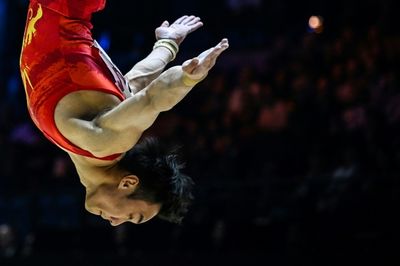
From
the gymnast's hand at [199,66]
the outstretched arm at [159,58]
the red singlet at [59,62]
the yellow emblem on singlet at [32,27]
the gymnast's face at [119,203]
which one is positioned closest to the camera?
the gymnast's hand at [199,66]

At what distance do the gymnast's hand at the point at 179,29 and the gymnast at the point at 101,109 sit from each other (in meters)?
0.32

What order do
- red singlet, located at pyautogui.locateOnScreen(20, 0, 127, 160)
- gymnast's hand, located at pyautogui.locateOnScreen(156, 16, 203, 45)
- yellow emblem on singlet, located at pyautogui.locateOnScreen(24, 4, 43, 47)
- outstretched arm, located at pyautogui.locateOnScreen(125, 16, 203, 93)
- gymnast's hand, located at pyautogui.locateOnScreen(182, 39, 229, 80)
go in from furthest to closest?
1. gymnast's hand, located at pyautogui.locateOnScreen(156, 16, 203, 45)
2. outstretched arm, located at pyautogui.locateOnScreen(125, 16, 203, 93)
3. yellow emblem on singlet, located at pyautogui.locateOnScreen(24, 4, 43, 47)
4. red singlet, located at pyautogui.locateOnScreen(20, 0, 127, 160)
5. gymnast's hand, located at pyautogui.locateOnScreen(182, 39, 229, 80)

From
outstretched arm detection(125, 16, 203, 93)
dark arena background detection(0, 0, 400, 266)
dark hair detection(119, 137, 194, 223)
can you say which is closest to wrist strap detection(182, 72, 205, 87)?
dark hair detection(119, 137, 194, 223)

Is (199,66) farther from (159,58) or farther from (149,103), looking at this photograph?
(159,58)

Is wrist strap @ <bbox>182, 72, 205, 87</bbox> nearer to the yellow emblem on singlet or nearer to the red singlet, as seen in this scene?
the red singlet

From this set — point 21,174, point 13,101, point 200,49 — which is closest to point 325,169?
point 200,49

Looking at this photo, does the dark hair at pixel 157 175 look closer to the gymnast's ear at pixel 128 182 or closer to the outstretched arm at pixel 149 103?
the gymnast's ear at pixel 128 182

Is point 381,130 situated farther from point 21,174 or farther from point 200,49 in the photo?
point 21,174

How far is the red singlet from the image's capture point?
4.07 meters

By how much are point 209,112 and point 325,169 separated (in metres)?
1.85

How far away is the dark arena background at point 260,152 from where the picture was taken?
21.8ft

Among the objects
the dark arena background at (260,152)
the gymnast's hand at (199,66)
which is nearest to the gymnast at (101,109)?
the gymnast's hand at (199,66)

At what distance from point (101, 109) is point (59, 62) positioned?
34 centimetres

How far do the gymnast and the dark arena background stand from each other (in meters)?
2.48
